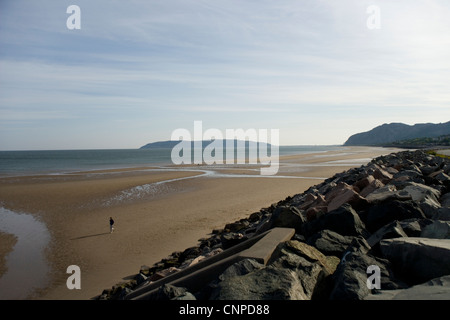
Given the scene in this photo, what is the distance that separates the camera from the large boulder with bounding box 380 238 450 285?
346 centimetres

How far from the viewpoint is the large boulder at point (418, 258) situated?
3455mm

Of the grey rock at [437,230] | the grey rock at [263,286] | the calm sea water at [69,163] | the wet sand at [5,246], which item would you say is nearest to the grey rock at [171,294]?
the grey rock at [263,286]

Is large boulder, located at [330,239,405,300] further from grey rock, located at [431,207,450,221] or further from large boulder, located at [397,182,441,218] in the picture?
large boulder, located at [397,182,441,218]

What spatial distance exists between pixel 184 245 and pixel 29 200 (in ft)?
52.7

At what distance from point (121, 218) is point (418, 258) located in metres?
14.2

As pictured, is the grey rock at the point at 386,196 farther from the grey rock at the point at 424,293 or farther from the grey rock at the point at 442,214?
the grey rock at the point at 424,293

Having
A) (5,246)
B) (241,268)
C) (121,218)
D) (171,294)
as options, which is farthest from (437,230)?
(121,218)

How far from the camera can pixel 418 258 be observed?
11.9 ft

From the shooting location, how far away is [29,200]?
2181cm

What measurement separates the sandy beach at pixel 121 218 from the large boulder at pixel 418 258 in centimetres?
701

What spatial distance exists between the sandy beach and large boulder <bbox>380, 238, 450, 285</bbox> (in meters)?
7.01

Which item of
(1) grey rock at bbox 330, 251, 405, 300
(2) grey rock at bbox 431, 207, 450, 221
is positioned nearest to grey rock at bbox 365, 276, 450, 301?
(1) grey rock at bbox 330, 251, 405, 300

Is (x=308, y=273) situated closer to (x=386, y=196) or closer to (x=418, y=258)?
(x=418, y=258)
